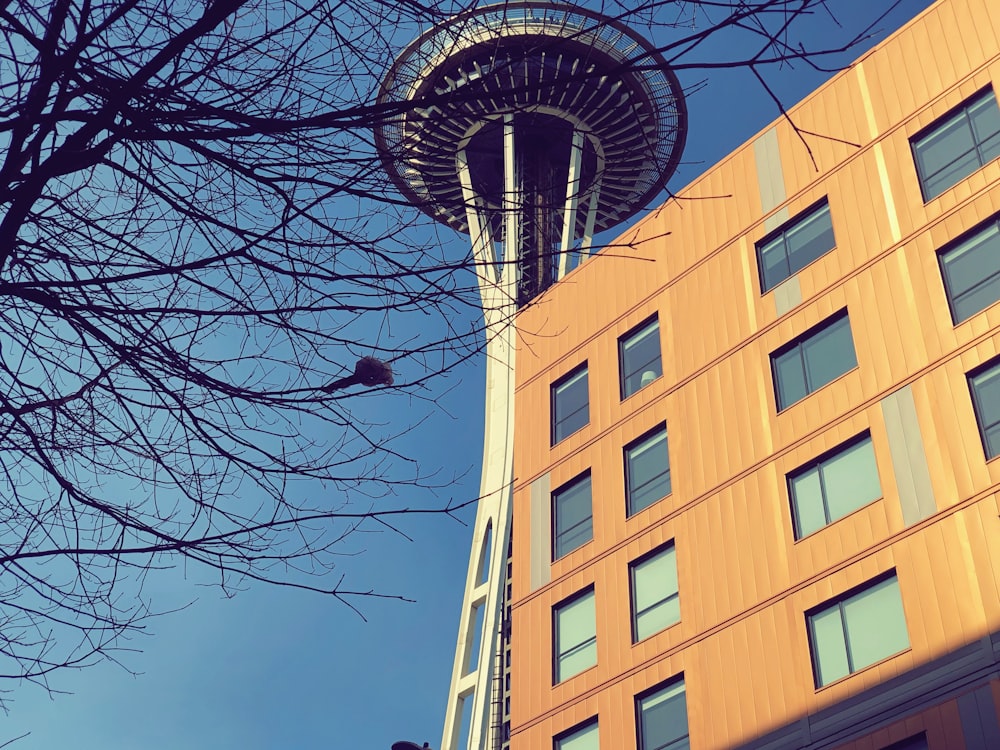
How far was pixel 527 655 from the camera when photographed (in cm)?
2303

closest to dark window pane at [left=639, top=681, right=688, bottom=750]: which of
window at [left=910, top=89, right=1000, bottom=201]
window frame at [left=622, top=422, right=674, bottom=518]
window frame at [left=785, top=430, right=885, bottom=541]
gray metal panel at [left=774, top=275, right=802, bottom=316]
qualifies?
window frame at [left=785, top=430, right=885, bottom=541]

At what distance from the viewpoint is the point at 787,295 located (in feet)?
72.2

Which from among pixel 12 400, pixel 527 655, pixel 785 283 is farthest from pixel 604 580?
pixel 12 400

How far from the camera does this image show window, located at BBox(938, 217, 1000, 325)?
1861cm

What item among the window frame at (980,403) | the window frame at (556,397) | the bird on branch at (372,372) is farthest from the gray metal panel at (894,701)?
the bird on branch at (372,372)

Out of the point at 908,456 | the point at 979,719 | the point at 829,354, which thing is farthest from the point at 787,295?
the point at 979,719

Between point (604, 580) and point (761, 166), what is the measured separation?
850cm

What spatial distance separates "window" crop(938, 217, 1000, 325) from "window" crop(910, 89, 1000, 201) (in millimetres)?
1240

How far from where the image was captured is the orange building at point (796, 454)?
17.0 m

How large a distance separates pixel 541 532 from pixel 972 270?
31.7 ft

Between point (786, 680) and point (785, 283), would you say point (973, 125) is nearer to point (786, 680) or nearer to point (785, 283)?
point (785, 283)

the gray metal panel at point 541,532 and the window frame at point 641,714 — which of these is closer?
the window frame at point 641,714

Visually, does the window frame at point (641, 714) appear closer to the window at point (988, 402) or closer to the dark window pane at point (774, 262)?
the window at point (988, 402)

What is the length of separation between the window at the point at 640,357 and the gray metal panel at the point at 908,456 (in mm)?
5902
